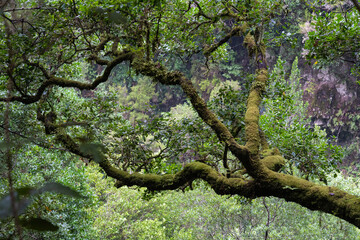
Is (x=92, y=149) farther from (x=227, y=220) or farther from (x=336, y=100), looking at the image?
(x=336, y=100)

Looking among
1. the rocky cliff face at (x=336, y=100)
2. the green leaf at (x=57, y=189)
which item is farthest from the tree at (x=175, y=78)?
the rocky cliff face at (x=336, y=100)

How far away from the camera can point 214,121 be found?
7.78ft

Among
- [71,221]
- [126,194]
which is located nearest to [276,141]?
[71,221]

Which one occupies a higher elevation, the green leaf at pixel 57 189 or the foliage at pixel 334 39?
the foliage at pixel 334 39

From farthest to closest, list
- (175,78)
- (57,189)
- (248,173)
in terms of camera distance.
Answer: (175,78)
(248,173)
(57,189)

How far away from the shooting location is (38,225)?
0.65 metres

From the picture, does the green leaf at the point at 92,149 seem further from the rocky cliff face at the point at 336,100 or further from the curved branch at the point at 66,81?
the rocky cliff face at the point at 336,100

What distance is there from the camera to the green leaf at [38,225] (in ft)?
2.06

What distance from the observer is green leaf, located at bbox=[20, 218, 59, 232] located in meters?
0.63

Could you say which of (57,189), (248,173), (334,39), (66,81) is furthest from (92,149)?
(334,39)

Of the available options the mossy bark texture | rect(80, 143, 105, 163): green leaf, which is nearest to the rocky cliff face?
the mossy bark texture

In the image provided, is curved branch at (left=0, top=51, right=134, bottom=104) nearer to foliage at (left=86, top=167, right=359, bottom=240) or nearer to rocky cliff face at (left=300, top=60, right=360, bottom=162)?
foliage at (left=86, top=167, right=359, bottom=240)

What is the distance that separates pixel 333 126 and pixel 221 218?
14.8 m

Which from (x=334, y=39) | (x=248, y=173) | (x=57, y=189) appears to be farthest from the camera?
(x=334, y=39)
